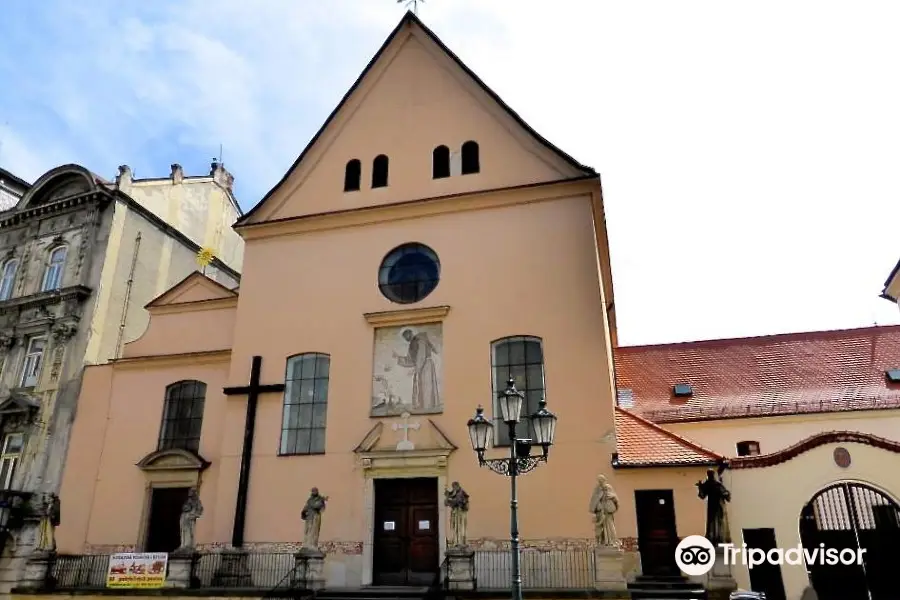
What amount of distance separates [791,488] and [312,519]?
31.5 feet

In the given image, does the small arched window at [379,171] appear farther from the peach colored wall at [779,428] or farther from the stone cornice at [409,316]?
the peach colored wall at [779,428]

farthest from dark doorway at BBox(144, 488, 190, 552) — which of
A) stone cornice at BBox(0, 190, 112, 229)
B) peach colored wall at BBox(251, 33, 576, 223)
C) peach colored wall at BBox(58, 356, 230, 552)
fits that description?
stone cornice at BBox(0, 190, 112, 229)

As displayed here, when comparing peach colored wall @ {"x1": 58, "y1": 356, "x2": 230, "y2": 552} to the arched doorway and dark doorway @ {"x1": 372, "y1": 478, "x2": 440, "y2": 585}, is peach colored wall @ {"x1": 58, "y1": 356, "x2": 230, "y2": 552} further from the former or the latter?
the arched doorway

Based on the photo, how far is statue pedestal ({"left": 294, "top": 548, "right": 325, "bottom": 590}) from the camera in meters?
12.6

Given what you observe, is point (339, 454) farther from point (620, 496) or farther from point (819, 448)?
point (819, 448)

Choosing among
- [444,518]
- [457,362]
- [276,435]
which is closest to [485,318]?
[457,362]

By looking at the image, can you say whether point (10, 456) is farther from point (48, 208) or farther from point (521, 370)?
point (521, 370)

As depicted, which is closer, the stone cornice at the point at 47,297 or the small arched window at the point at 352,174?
the small arched window at the point at 352,174

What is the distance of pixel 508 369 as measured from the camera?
574 inches

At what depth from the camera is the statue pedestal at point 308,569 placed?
12578 mm

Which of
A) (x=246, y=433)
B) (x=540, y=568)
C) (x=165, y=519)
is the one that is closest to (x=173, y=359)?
(x=246, y=433)

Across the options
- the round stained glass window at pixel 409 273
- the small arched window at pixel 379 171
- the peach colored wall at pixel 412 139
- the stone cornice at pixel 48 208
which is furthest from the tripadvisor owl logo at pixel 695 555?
the stone cornice at pixel 48 208

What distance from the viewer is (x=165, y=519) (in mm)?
15789

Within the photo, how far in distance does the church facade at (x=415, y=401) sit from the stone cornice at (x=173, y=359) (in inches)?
2.7
